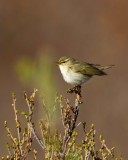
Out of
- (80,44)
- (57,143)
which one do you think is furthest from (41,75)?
(80,44)

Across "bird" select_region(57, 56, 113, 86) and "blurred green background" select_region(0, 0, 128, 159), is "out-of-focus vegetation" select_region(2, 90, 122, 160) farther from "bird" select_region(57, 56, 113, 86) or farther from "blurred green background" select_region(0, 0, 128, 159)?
"blurred green background" select_region(0, 0, 128, 159)

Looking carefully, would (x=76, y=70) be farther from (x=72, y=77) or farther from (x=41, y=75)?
(x=41, y=75)

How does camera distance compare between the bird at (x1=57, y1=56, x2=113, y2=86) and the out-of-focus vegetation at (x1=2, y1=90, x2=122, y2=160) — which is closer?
the out-of-focus vegetation at (x1=2, y1=90, x2=122, y2=160)

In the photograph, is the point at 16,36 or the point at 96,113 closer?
the point at 96,113

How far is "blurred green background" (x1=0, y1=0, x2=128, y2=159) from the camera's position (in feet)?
74.9

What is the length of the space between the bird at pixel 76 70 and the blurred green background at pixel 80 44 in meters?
6.11

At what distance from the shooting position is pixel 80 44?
30.0 m

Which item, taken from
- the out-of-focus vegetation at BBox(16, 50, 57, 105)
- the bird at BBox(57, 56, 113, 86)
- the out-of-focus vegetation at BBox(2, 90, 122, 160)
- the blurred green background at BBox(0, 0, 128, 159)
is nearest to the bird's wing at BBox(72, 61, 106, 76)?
the bird at BBox(57, 56, 113, 86)

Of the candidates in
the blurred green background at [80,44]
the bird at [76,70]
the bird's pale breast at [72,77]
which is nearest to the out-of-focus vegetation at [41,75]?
the bird's pale breast at [72,77]

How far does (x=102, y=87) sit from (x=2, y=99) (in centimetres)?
359

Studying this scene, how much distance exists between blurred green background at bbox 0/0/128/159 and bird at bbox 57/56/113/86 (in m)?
6.11

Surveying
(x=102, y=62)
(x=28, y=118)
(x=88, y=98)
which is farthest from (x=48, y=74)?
(x=102, y=62)

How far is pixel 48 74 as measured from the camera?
6395 millimetres

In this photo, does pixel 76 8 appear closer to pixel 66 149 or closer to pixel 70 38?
pixel 70 38
